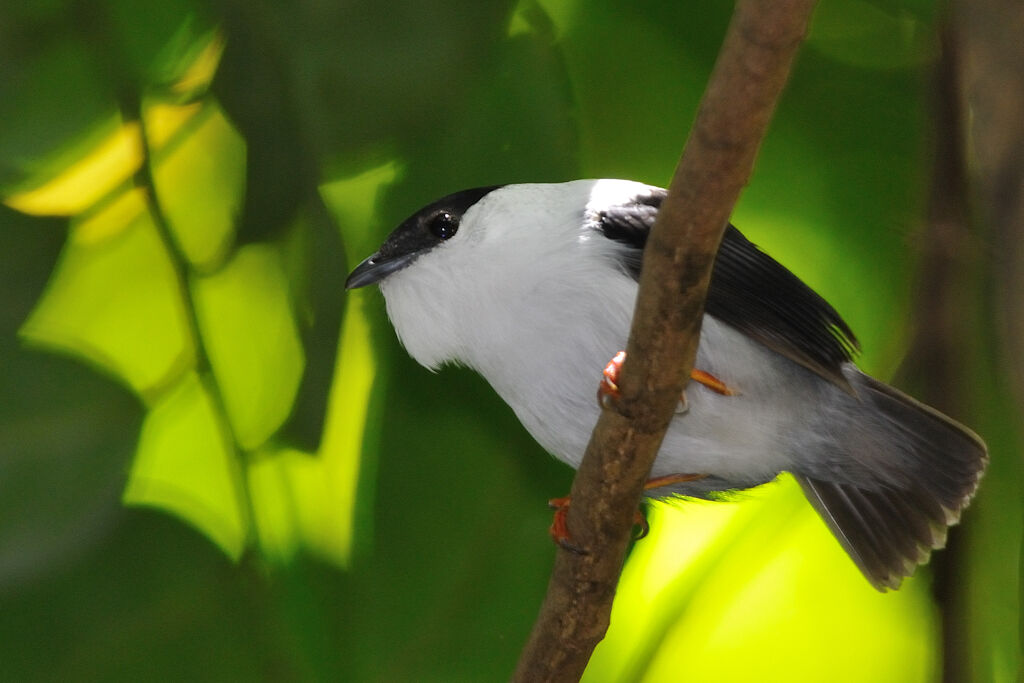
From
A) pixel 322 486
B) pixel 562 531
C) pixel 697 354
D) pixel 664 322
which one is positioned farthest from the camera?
pixel 322 486

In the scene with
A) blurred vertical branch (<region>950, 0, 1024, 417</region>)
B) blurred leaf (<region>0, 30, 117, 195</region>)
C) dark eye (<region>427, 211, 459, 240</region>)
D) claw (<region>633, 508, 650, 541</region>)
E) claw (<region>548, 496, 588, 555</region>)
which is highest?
blurred vertical branch (<region>950, 0, 1024, 417</region>)

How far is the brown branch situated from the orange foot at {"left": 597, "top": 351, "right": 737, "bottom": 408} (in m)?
0.02

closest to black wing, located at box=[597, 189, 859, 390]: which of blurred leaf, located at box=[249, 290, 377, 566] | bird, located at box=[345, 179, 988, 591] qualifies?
bird, located at box=[345, 179, 988, 591]

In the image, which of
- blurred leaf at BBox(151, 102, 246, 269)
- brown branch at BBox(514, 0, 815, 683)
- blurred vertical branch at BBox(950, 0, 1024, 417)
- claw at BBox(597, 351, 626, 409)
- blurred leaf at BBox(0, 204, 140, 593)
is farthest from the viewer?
blurred leaf at BBox(151, 102, 246, 269)

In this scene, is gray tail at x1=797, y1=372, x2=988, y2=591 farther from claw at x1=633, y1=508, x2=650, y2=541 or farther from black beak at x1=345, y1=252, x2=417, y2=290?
black beak at x1=345, y1=252, x2=417, y2=290

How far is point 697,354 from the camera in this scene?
4.60ft

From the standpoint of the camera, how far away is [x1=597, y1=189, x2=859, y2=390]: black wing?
145 cm

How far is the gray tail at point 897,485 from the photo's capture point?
1.58 metres

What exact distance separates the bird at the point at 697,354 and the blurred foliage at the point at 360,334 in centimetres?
40

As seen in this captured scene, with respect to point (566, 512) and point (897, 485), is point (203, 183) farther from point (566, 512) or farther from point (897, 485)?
point (897, 485)

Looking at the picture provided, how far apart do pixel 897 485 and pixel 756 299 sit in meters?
0.44

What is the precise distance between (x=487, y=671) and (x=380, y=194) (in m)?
0.97

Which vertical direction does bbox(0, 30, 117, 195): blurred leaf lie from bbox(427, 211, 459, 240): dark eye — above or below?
below

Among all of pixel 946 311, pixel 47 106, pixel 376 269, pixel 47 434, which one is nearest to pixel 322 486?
pixel 47 434
